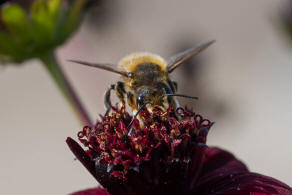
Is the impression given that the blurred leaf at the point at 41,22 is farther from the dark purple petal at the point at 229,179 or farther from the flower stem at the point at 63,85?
the dark purple petal at the point at 229,179

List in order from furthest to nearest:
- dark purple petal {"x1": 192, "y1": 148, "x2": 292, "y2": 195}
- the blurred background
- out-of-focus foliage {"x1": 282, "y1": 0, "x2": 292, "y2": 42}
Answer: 1. the blurred background
2. out-of-focus foliage {"x1": 282, "y1": 0, "x2": 292, "y2": 42}
3. dark purple petal {"x1": 192, "y1": 148, "x2": 292, "y2": 195}

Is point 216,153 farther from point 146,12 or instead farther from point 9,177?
point 146,12

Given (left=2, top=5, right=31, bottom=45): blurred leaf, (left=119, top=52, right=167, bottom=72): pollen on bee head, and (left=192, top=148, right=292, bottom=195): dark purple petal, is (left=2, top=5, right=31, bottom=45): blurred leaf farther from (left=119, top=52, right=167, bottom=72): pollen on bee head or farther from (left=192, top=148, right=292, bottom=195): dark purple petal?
(left=192, top=148, right=292, bottom=195): dark purple petal

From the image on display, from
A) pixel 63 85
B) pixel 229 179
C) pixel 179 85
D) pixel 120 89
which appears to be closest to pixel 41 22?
pixel 63 85

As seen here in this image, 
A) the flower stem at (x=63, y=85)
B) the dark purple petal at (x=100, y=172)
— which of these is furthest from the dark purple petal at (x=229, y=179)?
the flower stem at (x=63, y=85)

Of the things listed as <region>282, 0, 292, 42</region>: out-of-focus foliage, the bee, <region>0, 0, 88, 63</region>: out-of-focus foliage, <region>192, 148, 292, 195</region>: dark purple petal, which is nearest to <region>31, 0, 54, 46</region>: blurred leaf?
<region>0, 0, 88, 63</region>: out-of-focus foliage

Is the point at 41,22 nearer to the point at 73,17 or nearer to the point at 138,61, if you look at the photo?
the point at 73,17
